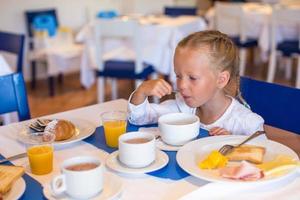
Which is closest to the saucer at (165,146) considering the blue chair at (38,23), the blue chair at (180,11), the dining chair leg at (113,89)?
the dining chair leg at (113,89)

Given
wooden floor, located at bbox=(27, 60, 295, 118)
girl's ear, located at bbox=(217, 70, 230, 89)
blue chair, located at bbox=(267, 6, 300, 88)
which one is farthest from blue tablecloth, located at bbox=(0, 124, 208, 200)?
blue chair, located at bbox=(267, 6, 300, 88)

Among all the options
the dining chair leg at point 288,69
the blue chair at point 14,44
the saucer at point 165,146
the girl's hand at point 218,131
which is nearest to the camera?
the saucer at point 165,146

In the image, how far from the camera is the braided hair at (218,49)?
1268mm

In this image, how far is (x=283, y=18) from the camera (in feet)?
12.5

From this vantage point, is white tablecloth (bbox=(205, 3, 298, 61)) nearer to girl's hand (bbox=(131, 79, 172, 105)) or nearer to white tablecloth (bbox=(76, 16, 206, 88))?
white tablecloth (bbox=(76, 16, 206, 88))

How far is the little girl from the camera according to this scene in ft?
4.11

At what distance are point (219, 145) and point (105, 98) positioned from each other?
9.46 feet

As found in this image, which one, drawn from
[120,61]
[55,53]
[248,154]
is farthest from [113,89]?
[248,154]

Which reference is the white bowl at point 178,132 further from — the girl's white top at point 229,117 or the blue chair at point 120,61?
the blue chair at point 120,61

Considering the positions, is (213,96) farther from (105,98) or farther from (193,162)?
(105,98)

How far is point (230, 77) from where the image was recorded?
1.37 metres

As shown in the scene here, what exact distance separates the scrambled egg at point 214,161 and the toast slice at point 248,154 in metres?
0.03

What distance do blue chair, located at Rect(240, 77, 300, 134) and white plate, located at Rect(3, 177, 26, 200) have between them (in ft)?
2.73

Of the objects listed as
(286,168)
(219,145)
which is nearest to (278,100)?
(219,145)
